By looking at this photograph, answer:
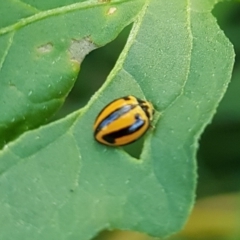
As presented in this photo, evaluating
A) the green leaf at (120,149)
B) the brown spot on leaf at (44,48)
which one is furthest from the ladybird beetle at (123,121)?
the brown spot on leaf at (44,48)

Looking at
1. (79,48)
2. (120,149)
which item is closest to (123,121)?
(120,149)

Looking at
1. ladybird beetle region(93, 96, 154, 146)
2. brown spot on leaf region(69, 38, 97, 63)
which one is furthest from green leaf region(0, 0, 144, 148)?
ladybird beetle region(93, 96, 154, 146)

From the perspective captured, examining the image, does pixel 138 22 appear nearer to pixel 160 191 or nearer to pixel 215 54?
pixel 215 54

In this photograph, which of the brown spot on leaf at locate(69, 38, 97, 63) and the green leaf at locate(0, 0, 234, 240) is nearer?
the green leaf at locate(0, 0, 234, 240)

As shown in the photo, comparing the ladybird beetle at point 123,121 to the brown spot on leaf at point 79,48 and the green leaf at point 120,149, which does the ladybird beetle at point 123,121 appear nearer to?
the green leaf at point 120,149

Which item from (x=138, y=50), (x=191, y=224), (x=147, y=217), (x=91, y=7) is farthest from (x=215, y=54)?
(x=191, y=224)

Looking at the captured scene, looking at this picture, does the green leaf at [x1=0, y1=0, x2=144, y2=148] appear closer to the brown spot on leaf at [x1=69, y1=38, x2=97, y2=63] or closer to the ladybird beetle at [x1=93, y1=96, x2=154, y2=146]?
the brown spot on leaf at [x1=69, y1=38, x2=97, y2=63]
